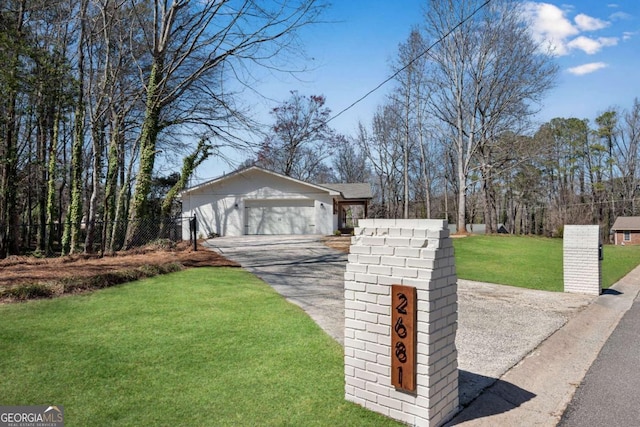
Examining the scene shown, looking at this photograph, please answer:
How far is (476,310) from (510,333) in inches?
52.8

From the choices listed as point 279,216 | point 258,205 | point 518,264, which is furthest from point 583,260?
point 258,205

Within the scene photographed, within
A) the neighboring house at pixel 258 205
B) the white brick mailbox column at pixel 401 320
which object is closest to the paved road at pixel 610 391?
the white brick mailbox column at pixel 401 320

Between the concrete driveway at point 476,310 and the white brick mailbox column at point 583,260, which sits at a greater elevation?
the white brick mailbox column at point 583,260

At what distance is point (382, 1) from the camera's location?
356 inches

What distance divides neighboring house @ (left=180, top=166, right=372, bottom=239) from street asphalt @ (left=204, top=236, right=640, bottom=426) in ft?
34.0

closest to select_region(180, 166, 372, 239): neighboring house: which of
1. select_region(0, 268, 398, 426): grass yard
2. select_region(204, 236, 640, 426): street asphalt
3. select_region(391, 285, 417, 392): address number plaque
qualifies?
select_region(204, 236, 640, 426): street asphalt

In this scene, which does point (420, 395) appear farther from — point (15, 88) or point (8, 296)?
point (15, 88)

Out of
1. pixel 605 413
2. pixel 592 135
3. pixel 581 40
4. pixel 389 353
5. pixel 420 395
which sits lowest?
pixel 605 413

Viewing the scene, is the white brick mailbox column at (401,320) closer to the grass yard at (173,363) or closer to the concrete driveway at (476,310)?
the grass yard at (173,363)

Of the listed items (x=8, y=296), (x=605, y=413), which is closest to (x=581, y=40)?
(x=605, y=413)

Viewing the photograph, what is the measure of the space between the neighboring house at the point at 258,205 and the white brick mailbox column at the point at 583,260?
13.3 meters

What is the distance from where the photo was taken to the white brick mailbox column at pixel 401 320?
2.82 meters

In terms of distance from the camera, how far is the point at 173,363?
3770 mm

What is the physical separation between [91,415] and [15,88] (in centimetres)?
967
